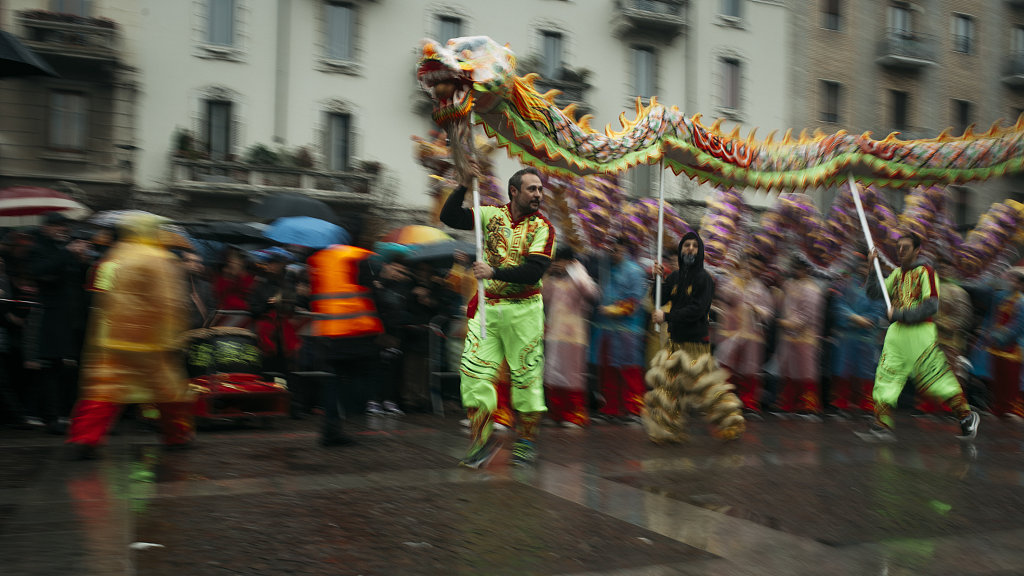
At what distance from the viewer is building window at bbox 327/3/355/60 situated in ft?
87.8

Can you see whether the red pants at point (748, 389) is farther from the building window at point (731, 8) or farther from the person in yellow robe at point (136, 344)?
the building window at point (731, 8)

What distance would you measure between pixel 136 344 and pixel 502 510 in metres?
3.28

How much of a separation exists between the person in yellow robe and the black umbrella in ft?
4.56

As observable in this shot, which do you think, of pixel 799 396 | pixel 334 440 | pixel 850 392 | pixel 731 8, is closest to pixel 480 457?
pixel 334 440

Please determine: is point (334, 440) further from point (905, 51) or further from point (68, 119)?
point (905, 51)

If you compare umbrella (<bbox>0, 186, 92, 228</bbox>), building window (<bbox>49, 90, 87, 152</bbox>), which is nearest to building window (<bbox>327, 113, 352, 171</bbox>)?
building window (<bbox>49, 90, 87, 152</bbox>)

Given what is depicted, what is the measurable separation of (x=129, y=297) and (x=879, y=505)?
505 centimetres

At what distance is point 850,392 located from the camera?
11875 mm

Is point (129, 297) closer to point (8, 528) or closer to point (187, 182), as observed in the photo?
point (8, 528)

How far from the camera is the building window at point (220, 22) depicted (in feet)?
84.4

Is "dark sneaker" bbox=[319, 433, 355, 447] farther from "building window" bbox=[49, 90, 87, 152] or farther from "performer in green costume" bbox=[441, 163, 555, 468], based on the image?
"building window" bbox=[49, 90, 87, 152]

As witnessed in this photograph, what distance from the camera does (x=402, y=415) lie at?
400 inches

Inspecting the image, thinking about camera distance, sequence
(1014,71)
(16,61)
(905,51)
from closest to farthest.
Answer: (16,61) < (905,51) < (1014,71)

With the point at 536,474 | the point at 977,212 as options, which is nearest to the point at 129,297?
the point at 536,474
